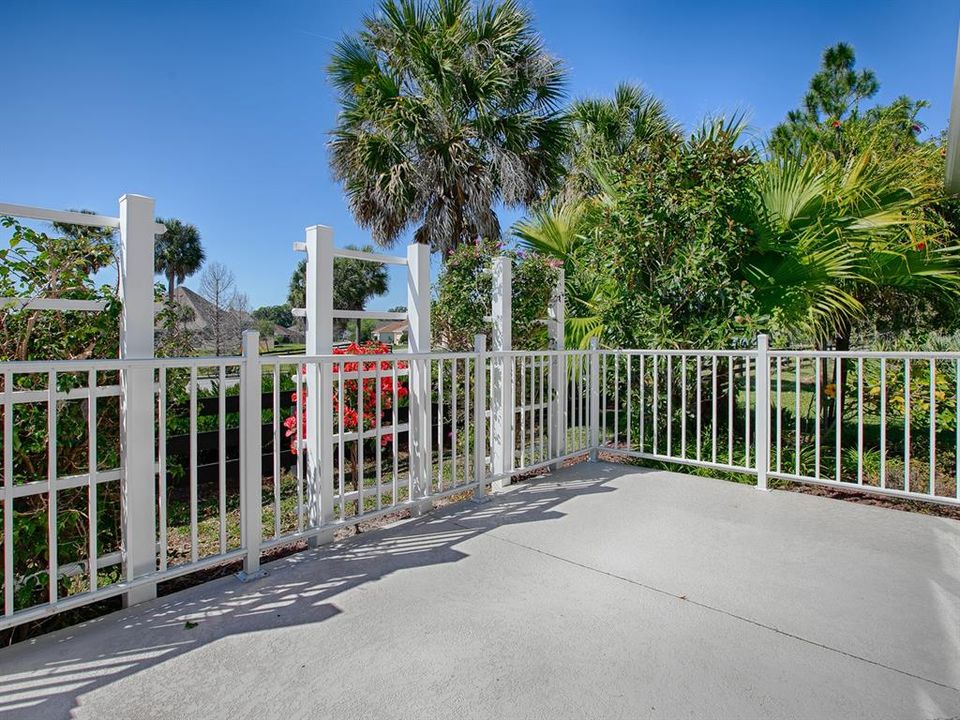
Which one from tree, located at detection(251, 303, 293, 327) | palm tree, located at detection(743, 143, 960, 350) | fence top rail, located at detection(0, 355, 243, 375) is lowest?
fence top rail, located at detection(0, 355, 243, 375)

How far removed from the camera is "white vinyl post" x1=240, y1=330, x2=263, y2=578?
2186mm

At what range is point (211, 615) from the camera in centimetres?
192

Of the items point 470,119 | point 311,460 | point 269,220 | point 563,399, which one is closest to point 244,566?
point 311,460

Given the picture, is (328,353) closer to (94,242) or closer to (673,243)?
(94,242)

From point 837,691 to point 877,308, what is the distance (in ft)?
18.8

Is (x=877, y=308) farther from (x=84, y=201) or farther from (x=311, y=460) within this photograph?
(x=84, y=201)

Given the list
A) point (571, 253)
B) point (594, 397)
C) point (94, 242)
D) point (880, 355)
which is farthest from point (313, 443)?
point (571, 253)

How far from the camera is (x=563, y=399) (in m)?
4.16

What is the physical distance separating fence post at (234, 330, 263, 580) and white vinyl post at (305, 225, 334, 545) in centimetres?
34

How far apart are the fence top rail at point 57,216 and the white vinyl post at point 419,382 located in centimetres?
145

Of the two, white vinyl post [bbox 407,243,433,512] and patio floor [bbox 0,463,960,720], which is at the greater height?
white vinyl post [bbox 407,243,433,512]

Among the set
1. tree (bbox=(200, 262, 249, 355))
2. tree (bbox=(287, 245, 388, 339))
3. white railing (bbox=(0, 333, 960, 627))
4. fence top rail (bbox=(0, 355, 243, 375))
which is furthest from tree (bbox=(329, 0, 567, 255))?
tree (bbox=(287, 245, 388, 339))

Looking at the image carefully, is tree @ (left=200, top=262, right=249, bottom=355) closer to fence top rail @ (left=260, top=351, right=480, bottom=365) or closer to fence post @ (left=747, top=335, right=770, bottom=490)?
fence top rail @ (left=260, top=351, right=480, bottom=365)

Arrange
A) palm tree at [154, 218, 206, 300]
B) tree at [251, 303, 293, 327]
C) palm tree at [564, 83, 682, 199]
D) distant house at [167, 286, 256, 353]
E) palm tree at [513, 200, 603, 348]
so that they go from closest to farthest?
palm tree at [513, 200, 603, 348], palm tree at [564, 83, 682, 199], distant house at [167, 286, 256, 353], palm tree at [154, 218, 206, 300], tree at [251, 303, 293, 327]
